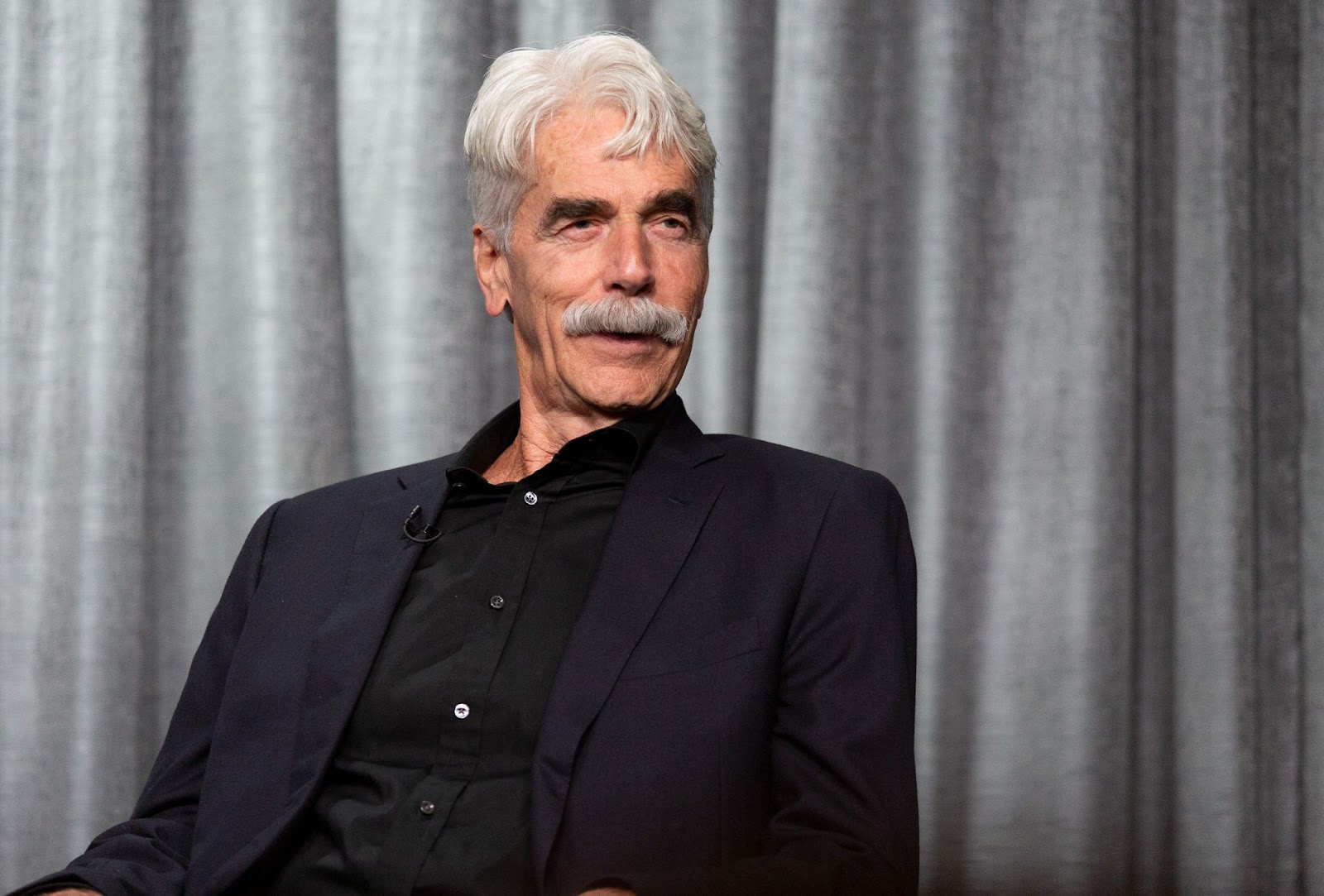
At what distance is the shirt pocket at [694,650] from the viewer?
1.42 meters

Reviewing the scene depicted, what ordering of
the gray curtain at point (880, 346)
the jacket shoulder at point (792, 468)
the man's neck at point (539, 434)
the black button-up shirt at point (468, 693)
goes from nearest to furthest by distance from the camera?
1. the black button-up shirt at point (468, 693)
2. the jacket shoulder at point (792, 468)
3. the man's neck at point (539, 434)
4. the gray curtain at point (880, 346)

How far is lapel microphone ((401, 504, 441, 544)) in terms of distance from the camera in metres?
1.63

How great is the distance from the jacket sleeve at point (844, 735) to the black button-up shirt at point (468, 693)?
0.21 meters

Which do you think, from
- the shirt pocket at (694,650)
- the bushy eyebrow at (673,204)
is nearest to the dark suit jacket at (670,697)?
the shirt pocket at (694,650)

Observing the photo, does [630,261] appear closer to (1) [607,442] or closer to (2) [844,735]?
(1) [607,442]

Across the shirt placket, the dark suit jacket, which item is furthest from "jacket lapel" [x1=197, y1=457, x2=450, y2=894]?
the shirt placket

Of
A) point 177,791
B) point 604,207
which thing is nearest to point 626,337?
point 604,207

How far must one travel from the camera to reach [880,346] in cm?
214

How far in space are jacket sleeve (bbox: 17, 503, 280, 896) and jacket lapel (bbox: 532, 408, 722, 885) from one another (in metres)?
0.48

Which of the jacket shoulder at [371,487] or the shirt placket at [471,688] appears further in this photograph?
the jacket shoulder at [371,487]

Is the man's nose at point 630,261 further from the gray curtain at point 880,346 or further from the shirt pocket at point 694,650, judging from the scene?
the gray curtain at point 880,346

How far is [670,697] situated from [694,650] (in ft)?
0.19

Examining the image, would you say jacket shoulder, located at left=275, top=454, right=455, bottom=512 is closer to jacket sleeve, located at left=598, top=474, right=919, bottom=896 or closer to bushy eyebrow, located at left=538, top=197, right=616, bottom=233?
bushy eyebrow, located at left=538, top=197, right=616, bottom=233

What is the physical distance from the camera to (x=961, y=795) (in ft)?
6.77
